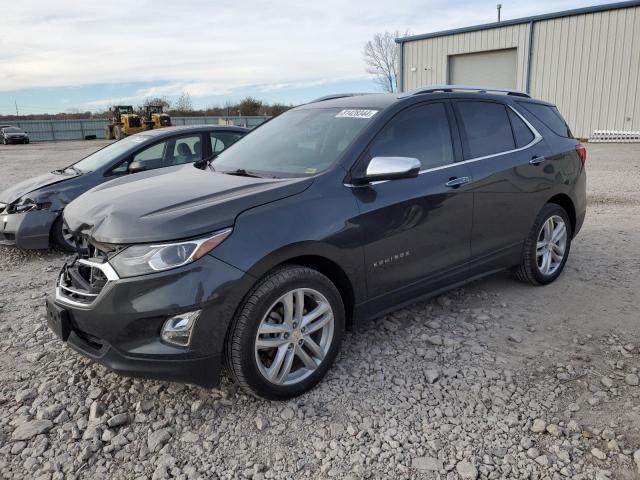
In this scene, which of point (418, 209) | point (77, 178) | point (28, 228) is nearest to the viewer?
point (418, 209)

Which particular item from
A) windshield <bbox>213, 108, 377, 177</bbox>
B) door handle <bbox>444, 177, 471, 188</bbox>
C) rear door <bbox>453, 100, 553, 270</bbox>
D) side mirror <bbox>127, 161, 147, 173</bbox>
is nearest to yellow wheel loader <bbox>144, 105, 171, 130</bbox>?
side mirror <bbox>127, 161, 147, 173</bbox>

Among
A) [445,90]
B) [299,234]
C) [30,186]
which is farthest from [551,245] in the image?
[30,186]

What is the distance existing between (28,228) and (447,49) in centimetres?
2288

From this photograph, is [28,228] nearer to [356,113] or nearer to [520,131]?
[356,113]

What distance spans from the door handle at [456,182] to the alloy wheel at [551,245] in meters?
1.19

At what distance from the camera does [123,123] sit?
34938mm

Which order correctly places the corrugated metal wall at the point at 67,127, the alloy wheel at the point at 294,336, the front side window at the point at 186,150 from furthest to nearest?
the corrugated metal wall at the point at 67,127, the front side window at the point at 186,150, the alloy wheel at the point at 294,336

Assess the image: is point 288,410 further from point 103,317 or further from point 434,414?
point 103,317

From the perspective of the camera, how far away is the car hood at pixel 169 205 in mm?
2656

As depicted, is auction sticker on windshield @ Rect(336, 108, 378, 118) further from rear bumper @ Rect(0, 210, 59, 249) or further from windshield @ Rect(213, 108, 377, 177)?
Answer: rear bumper @ Rect(0, 210, 59, 249)

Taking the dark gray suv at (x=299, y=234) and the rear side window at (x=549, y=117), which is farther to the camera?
the rear side window at (x=549, y=117)

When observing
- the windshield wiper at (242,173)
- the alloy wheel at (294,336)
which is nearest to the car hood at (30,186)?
the windshield wiper at (242,173)

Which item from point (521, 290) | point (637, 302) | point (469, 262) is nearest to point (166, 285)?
point (469, 262)

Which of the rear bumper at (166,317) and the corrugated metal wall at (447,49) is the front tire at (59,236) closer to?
the rear bumper at (166,317)
